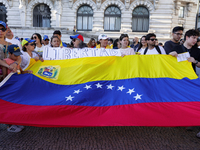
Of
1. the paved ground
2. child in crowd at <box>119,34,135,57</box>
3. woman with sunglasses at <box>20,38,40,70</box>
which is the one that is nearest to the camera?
the paved ground

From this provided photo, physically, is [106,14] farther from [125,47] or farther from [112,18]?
[125,47]

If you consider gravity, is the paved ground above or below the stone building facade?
below

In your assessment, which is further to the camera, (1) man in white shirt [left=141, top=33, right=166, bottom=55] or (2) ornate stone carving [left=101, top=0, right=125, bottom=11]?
(2) ornate stone carving [left=101, top=0, right=125, bottom=11]

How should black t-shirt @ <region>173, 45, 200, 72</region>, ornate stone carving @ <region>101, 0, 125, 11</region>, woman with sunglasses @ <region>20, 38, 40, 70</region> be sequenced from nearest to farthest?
1. black t-shirt @ <region>173, 45, 200, 72</region>
2. woman with sunglasses @ <region>20, 38, 40, 70</region>
3. ornate stone carving @ <region>101, 0, 125, 11</region>

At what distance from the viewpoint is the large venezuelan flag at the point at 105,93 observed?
10.4ft

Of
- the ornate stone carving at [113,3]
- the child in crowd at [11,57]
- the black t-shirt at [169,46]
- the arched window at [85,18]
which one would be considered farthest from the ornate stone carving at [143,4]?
the child in crowd at [11,57]

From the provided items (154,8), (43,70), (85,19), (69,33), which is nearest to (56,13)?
(85,19)

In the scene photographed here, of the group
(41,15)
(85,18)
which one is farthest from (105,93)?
(41,15)

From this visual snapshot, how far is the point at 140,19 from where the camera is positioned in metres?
23.0

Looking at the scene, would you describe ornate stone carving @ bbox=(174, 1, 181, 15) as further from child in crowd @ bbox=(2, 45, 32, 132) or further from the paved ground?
child in crowd @ bbox=(2, 45, 32, 132)

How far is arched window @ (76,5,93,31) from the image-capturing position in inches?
906

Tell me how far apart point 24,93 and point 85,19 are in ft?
67.5

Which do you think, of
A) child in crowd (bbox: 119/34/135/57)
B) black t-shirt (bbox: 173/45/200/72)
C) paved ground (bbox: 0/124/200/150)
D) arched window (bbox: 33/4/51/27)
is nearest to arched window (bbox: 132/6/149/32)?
arched window (bbox: 33/4/51/27)

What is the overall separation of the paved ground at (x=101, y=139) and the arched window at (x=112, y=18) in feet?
66.0
